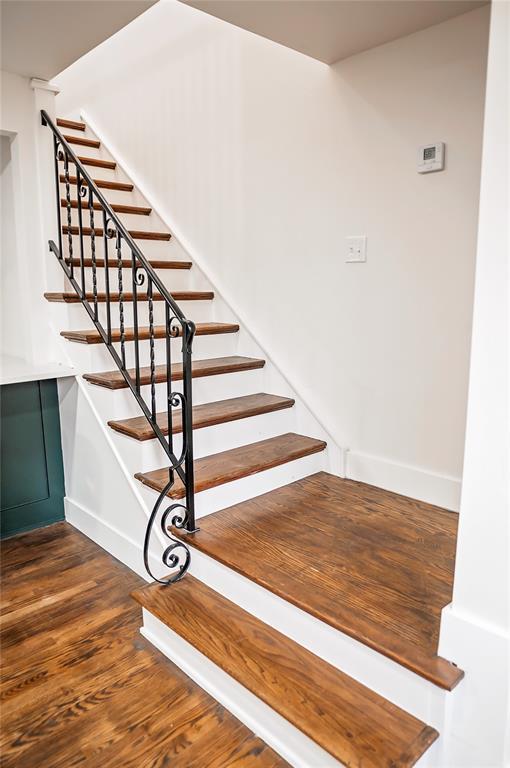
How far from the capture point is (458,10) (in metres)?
2.03

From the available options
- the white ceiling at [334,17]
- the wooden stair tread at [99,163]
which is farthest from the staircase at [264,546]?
the white ceiling at [334,17]

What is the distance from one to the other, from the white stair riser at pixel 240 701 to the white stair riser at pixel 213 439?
24.6 inches

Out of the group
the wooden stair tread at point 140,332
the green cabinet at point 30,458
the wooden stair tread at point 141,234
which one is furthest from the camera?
the wooden stair tread at point 141,234

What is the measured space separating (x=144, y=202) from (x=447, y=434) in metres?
2.65

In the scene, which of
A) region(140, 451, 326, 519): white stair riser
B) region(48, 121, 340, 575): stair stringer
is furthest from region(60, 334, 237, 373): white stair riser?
region(140, 451, 326, 519): white stair riser

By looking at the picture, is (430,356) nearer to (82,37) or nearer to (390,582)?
(390,582)

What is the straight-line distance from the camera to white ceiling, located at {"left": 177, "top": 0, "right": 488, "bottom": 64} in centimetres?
196

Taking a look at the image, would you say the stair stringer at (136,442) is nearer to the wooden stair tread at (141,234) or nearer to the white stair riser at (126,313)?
the white stair riser at (126,313)

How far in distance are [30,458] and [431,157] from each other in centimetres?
239

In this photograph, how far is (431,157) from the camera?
2221 millimetres

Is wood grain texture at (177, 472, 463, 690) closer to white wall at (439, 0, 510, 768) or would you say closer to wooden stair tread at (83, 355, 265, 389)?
white wall at (439, 0, 510, 768)

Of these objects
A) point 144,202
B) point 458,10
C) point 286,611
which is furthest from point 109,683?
point 144,202

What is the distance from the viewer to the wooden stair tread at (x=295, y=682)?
1378 millimetres

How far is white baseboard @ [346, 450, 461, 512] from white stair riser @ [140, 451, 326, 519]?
19 centimetres
